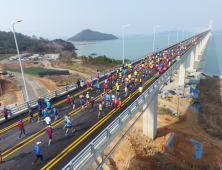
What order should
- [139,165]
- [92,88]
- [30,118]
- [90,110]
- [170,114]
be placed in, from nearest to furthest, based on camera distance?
1. [30,118]
2. [90,110]
3. [139,165]
4. [92,88]
5. [170,114]

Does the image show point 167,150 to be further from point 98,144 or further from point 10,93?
point 10,93

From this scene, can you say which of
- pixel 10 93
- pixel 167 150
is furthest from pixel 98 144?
pixel 10 93

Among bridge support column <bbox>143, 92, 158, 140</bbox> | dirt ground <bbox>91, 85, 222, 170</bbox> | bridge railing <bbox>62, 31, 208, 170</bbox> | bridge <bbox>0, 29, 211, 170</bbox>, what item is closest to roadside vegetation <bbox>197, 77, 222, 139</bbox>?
dirt ground <bbox>91, 85, 222, 170</bbox>

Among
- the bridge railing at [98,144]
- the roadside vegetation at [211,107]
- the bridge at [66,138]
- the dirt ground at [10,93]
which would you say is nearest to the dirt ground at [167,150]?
the roadside vegetation at [211,107]

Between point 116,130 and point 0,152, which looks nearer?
point 0,152

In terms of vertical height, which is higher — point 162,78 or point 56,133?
point 162,78

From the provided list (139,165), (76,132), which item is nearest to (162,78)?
(139,165)

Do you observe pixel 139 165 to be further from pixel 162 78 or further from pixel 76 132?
pixel 162 78
